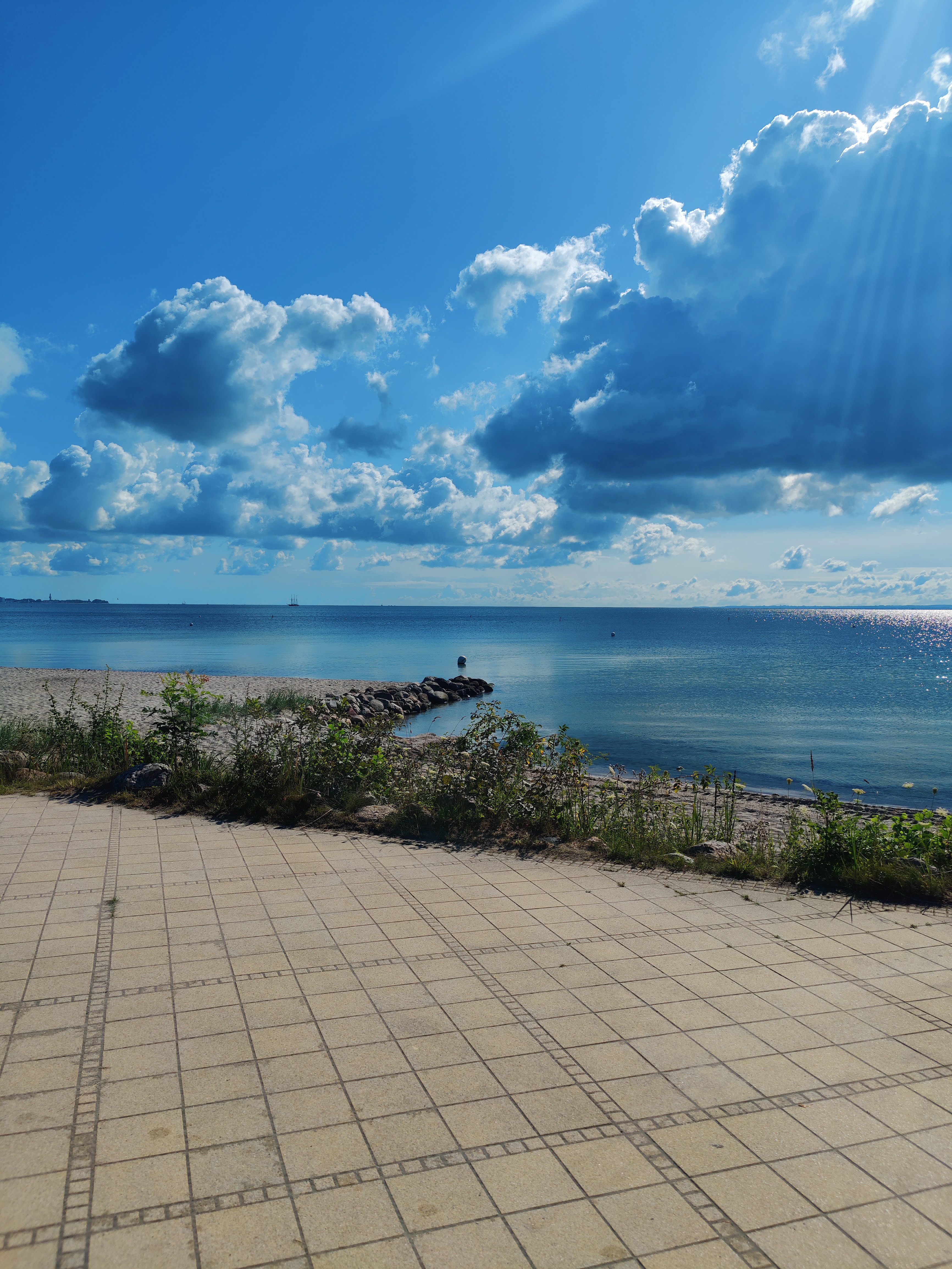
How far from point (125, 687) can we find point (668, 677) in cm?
3505

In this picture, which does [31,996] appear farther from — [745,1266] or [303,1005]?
[745,1266]

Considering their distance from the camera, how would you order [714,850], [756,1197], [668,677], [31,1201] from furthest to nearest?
[668,677], [714,850], [756,1197], [31,1201]

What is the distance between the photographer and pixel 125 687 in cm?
2453

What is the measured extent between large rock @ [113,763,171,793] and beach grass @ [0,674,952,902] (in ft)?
0.29

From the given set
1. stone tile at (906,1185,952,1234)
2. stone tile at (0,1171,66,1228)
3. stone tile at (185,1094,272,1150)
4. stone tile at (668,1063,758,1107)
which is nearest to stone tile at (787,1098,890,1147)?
stone tile at (668,1063,758,1107)

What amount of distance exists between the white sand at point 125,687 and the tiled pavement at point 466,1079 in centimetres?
1745

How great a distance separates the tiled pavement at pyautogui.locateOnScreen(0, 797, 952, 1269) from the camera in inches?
118

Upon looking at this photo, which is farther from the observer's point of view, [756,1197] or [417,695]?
Answer: [417,695]

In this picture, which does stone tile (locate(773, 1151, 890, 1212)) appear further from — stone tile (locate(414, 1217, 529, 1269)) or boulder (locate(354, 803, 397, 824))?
boulder (locate(354, 803, 397, 824))

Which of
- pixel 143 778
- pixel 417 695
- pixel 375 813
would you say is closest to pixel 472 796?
pixel 375 813

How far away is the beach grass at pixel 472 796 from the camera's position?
7.48 meters

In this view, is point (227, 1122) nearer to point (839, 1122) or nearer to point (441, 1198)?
point (441, 1198)

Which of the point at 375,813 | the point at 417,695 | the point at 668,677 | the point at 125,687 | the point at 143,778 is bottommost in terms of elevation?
the point at 417,695

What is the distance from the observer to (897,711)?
36438 millimetres
